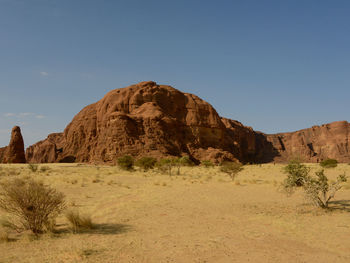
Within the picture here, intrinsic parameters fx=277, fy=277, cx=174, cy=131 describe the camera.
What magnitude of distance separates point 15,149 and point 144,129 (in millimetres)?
28802

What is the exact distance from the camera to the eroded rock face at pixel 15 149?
5994 centimetres

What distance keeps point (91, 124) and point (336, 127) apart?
3947 inches

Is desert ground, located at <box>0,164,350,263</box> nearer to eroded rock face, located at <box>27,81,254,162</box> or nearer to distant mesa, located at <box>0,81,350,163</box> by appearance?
distant mesa, located at <box>0,81,350,163</box>

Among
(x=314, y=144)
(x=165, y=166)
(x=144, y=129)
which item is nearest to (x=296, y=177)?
(x=165, y=166)

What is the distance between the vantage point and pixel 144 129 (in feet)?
223

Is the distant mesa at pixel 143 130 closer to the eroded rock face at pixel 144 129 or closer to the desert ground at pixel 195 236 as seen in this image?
the eroded rock face at pixel 144 129

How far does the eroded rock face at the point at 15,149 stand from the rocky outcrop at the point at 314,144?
8733 cm

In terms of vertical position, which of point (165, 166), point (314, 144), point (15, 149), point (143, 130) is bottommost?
point (165, 166)

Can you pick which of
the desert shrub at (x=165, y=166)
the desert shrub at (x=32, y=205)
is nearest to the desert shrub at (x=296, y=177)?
the desert shrub at (x=32, y=205)

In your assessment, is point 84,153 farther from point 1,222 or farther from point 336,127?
point 336,127

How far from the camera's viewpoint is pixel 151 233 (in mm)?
7664

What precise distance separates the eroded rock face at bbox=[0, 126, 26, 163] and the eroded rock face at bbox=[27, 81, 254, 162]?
11.7 m

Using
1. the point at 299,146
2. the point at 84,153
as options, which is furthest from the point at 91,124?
→ the point at 299,146

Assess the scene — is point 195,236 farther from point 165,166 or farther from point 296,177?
point 165,166
